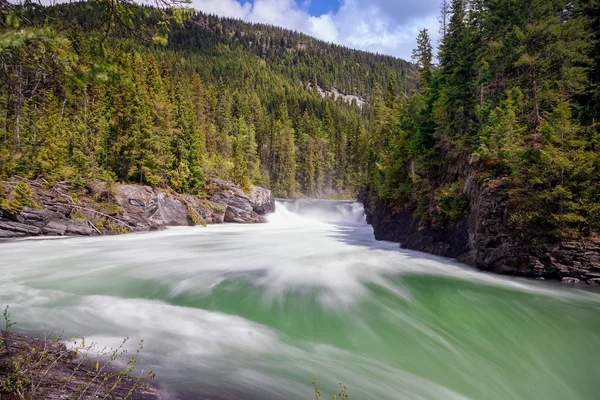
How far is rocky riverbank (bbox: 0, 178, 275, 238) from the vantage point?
56.6 feet

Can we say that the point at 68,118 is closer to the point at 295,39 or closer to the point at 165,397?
the point at 165,397

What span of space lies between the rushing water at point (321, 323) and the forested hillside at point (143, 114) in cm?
384

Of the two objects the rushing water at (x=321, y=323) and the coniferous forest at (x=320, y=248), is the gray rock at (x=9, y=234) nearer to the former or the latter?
the coniferous forest at (x=320, y=248)

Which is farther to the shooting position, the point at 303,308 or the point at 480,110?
the point at 480,110

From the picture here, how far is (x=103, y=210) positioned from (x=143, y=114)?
9899mm

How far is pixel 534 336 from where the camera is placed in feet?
22.7

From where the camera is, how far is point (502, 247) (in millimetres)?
11844

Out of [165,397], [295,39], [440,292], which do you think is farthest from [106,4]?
[295,39]

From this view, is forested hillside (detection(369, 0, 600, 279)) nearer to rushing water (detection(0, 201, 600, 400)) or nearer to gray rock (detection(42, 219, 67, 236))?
rushing water (detection(0, 201, 600, 400))

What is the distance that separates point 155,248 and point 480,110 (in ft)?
55.6

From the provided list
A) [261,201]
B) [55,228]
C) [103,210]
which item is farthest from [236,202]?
[55,228]

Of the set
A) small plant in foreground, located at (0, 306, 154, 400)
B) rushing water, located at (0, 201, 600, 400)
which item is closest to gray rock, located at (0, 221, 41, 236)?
rushing water, located at (0, 201, 600, 400)

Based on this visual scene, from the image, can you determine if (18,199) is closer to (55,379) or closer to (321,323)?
(321,323)

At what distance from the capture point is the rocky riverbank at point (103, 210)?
1727 centimetres
